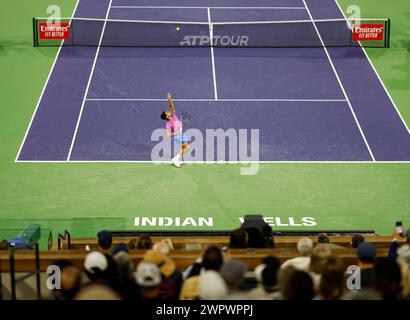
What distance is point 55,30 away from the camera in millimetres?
34250

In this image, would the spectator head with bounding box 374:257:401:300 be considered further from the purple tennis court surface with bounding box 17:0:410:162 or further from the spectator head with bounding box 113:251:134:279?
the purple tennis court surface with bounding box 17:0:410:162

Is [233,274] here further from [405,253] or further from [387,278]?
[405,253]

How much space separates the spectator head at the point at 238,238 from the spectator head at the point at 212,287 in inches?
167

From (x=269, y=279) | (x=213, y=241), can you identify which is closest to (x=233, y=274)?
(x=269, y=279)

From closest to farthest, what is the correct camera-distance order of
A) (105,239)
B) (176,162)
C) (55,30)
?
1. (105,239)
2. (176,162)
3. (55,30)

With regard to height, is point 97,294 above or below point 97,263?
below

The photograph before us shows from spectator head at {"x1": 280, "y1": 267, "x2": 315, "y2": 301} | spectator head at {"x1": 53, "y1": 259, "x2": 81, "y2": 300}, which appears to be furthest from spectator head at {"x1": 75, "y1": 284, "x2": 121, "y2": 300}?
spectator head at {"x1": 280, "y1": 267, "x2": 315, "y2": 301}

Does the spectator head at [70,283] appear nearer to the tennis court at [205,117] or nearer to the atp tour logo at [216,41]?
the tennis court at [205,117]

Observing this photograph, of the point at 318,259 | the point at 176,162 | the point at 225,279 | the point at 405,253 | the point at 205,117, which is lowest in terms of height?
the point at 225,279

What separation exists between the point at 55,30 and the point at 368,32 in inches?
433

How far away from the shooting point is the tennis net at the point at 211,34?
3447cm

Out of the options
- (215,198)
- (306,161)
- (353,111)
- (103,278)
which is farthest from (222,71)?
(103,278)

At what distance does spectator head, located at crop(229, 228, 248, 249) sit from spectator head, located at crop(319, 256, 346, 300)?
150 inches
